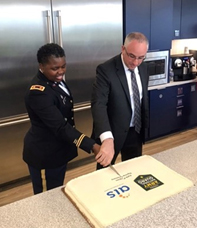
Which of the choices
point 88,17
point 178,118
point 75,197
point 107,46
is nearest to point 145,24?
point 107,46

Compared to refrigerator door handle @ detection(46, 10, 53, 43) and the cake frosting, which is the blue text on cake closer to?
the cake frosting

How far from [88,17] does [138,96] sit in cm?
118

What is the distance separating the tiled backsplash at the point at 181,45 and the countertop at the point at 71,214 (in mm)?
3466

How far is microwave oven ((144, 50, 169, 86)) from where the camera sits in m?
3.34

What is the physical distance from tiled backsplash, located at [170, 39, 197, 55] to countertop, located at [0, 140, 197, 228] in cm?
347

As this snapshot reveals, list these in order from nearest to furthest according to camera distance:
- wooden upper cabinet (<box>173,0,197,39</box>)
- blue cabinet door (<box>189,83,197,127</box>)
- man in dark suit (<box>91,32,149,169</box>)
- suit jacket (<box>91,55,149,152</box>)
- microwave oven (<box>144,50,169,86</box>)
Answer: man in dark suit (<box>91,32,149,169</box>) < suit jacket (<box>91,55,149,152</box>) < microwave oven (<box>144,50,169,86</box>) < wooden upper cabinet (<box>173,0,197,39</box>) < blue cabinet door (<box>189,83,197,127</box>)

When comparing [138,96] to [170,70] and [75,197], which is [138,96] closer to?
[75,197]

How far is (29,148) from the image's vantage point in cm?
157

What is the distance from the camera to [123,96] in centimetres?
174

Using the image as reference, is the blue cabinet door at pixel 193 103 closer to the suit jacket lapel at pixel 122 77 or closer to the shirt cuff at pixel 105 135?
the suit jacket lapel at pixel 122 77

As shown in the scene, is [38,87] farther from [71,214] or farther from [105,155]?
[71,214]

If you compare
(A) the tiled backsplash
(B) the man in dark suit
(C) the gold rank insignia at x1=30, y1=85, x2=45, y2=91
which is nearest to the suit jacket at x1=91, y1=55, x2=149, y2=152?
(B) the man in dark suit

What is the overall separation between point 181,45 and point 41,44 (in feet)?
8.72

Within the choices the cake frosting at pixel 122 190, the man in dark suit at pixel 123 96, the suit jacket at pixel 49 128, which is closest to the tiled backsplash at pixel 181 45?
the man in dark suit at pixel 123 96
